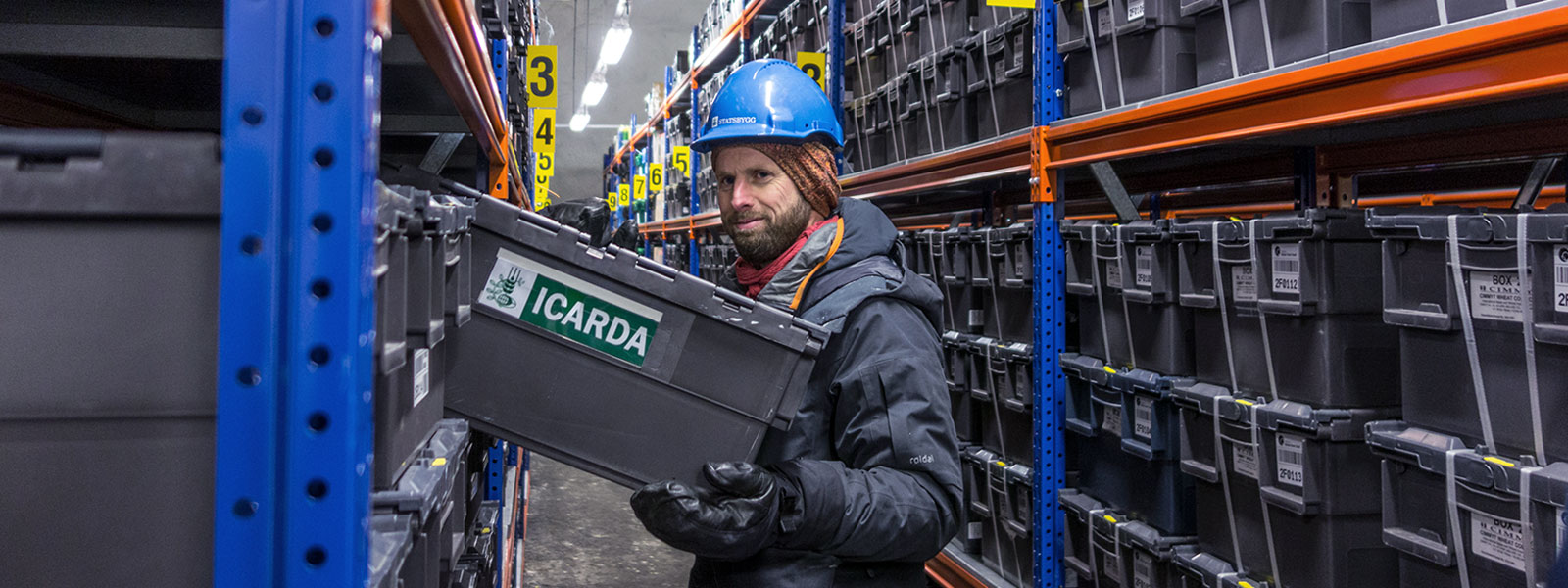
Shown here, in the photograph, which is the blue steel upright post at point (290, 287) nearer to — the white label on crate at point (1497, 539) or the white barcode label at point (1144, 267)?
→ the white label on crate at point (1497, 539)

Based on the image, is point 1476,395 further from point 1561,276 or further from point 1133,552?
point 1133,552

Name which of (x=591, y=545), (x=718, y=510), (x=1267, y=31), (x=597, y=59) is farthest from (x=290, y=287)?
(x=597, y=59)

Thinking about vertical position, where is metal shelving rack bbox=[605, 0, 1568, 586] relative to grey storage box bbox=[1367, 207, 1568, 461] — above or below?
above

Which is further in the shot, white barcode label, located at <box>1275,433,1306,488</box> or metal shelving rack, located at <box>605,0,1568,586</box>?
white barcode label, located at <box>1275,433,1306,488</box>

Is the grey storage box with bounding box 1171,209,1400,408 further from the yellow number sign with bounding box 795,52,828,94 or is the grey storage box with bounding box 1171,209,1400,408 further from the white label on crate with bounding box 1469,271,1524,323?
the yellow number sign with bounding box 795,52,828,94

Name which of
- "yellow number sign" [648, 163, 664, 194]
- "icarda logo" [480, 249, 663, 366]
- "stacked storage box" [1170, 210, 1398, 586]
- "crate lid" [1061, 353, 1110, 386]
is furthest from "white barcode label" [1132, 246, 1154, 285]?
"yellow number sign" [648, 163, 664, 194]

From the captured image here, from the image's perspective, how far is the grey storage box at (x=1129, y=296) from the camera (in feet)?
8.29

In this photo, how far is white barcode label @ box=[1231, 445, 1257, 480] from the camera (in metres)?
2.20

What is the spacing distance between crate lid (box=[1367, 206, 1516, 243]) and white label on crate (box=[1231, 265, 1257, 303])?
31cm


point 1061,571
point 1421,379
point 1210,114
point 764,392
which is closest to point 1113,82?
point 1210,114

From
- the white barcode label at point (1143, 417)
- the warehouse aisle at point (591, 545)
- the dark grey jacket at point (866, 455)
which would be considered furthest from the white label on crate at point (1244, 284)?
the warehouse aisle at point (591, 545)

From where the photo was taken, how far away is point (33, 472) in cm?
65

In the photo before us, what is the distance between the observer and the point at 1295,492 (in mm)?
2068

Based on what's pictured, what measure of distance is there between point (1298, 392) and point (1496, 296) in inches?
20.8
